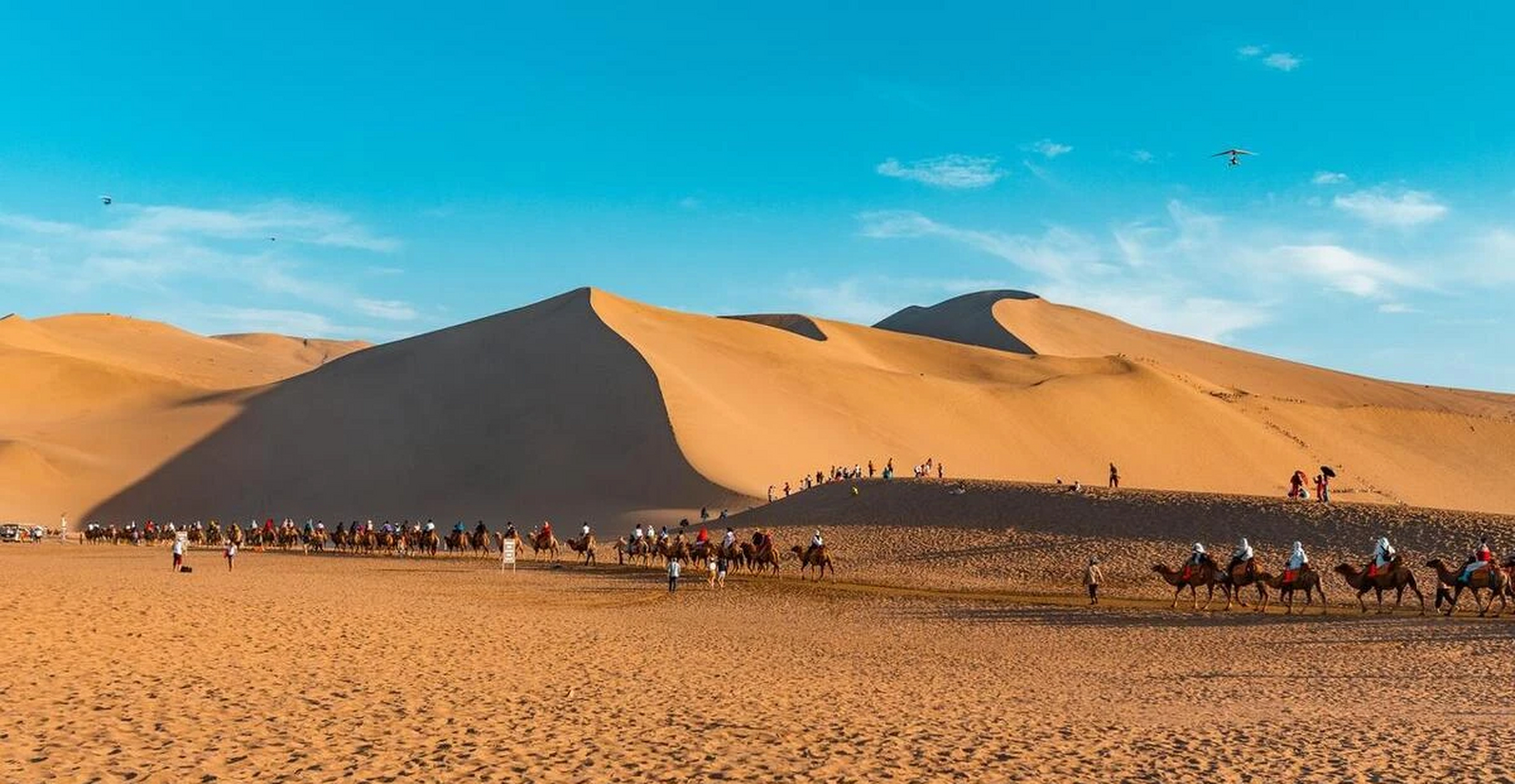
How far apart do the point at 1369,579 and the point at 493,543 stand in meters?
36.0

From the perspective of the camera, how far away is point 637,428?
6956 cm

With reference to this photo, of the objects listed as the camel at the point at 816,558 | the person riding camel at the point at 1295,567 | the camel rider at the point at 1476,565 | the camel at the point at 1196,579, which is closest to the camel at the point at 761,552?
the camel at the point at 816,558

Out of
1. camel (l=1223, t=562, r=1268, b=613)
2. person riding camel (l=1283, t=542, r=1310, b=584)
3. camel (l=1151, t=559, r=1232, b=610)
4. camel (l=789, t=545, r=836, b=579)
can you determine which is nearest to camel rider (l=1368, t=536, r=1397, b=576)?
person riding camel (l=1283, t=542, r=1310, b=584)

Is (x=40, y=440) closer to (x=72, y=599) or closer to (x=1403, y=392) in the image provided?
(x=72, y=599)

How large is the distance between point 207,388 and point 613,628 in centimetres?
8902

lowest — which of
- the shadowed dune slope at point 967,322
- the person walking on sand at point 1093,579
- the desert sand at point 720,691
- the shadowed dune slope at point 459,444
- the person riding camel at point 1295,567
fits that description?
the desert sand at point 720,691

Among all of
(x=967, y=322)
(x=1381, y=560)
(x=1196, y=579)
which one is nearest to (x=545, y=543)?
(x=1196, y=579)

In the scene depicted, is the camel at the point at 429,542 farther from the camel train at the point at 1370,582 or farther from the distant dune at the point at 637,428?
the camel train at the point at 1370,582

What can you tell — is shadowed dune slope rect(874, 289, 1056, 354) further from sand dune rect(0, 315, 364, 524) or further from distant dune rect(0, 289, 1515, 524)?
sand dune rect(0, 315, 364, 524)

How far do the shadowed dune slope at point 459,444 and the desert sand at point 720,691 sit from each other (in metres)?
36.5

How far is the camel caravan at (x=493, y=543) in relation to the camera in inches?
1423

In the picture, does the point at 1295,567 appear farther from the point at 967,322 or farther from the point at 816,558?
the point at 967,322

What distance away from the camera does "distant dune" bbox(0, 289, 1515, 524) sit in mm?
68562

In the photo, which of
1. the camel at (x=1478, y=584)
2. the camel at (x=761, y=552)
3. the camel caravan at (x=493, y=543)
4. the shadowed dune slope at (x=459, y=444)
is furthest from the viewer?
the shadowed dune slope at (x=459, y=444)
